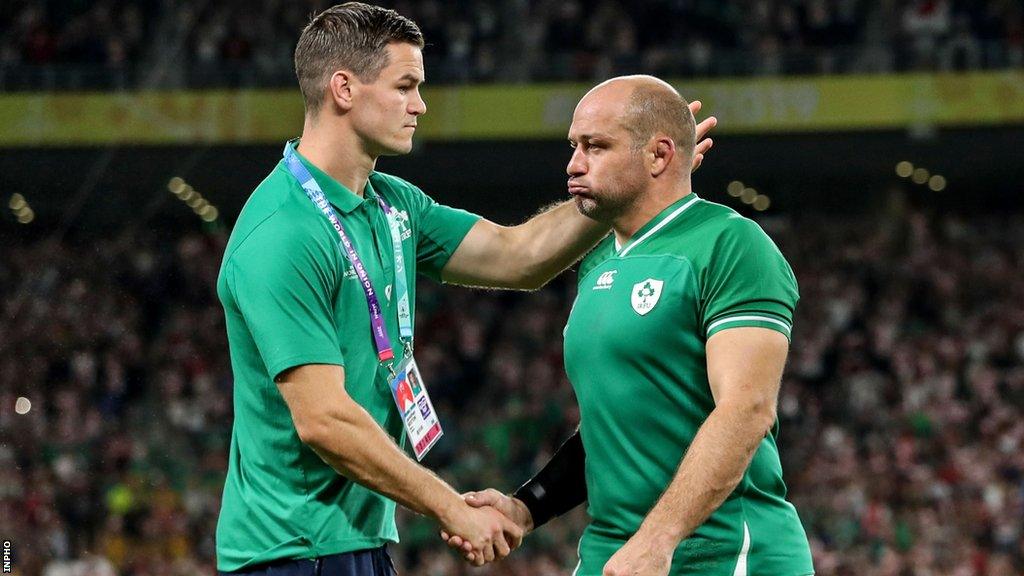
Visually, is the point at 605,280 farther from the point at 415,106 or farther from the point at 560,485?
the point at 415,106

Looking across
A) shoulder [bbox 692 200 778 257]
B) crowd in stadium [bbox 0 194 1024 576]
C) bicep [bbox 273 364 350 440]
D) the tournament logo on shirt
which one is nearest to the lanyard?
bicep [bbox 273 364 350 440]

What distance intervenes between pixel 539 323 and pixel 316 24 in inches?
571

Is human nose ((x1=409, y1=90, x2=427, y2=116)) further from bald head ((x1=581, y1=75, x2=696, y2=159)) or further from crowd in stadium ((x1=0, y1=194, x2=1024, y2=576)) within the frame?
crowd in stadium ((x1=0, y1=194, x2=1024, y2=576))

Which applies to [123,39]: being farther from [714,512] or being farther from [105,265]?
[714,512]

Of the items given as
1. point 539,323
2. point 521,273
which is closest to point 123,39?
point 539,323

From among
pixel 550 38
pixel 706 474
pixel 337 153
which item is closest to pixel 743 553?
pixel 706 474

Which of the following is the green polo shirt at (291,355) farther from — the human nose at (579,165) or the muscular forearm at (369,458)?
the human nose at (579,165)

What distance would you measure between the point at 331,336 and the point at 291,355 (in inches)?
4.9

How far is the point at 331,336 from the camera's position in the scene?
3623 millimetres

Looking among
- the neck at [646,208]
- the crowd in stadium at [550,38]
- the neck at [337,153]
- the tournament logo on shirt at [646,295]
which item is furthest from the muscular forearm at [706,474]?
the crowd in stadium at [550,38]

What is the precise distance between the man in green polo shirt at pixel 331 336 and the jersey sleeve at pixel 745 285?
1.61ft

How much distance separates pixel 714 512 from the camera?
346 centimetres

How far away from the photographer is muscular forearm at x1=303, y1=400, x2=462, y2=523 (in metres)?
3.55

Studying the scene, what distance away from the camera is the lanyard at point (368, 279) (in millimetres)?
3787
